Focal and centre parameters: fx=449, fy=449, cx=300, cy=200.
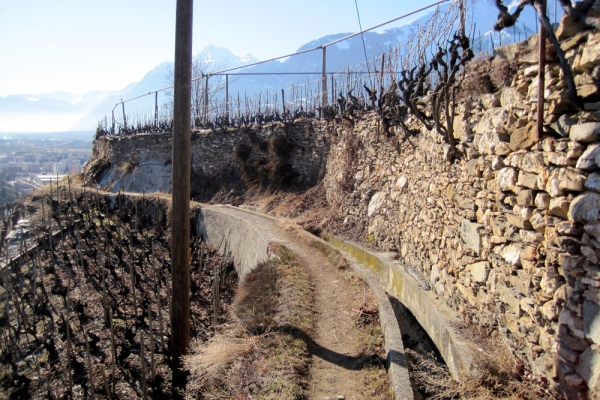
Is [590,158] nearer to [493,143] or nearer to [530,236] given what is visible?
[530,236]

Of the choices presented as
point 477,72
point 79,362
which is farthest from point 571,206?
point 79,362

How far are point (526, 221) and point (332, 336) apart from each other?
3.65 meters

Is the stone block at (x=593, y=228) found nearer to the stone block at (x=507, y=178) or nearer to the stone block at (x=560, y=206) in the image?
the stone block at (x=560, y=206)

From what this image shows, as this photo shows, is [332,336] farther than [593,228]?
Yes

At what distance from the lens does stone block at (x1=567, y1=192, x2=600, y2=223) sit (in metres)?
3.64

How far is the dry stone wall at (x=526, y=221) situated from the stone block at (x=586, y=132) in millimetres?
10

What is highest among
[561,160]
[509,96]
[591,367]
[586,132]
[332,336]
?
[509,96]

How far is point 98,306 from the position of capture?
13133 millimetres

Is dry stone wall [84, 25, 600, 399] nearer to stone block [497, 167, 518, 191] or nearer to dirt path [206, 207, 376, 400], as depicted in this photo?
stone block [497, 167, 518, 191]

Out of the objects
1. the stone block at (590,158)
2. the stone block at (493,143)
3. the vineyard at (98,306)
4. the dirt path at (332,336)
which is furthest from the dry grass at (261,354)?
the stone block at (590,158)

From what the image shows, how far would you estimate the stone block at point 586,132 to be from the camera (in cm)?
370

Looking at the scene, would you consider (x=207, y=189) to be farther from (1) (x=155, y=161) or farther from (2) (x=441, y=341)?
(2) (x=441, y=341)

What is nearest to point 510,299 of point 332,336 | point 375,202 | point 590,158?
point 590,158

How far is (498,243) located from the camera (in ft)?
17.7
